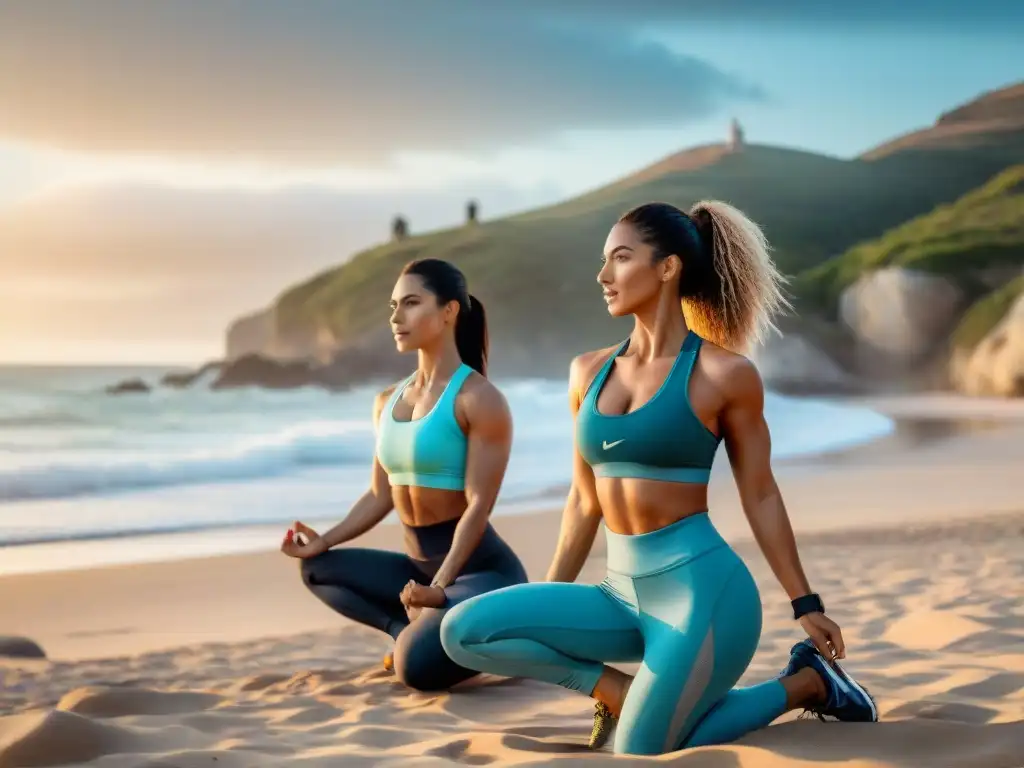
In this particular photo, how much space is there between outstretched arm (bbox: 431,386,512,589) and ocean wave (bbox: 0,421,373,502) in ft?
27.1

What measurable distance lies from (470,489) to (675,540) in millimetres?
1266

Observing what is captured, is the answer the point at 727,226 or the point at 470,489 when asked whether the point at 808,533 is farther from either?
the point at 727,226

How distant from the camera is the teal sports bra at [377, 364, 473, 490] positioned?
4.46 meters

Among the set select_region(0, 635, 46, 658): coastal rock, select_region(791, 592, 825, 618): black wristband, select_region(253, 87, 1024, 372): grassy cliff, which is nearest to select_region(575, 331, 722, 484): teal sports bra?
select_region(791, 592, 825, 618): black wristband

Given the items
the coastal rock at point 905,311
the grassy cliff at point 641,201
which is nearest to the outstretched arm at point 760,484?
the coastal rock at point 905,311

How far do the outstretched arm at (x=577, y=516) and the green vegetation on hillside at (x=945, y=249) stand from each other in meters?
42.2

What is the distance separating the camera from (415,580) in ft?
15.5

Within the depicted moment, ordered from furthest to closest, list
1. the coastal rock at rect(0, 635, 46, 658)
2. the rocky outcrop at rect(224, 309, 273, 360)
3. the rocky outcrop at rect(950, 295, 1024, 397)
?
the rocky outcrop at rect(224, 309, 273, 360) → the rocky outcrop at rect(950, 295, 1024, 397) → the coastal rock at rect(0, 635, 46, 658)

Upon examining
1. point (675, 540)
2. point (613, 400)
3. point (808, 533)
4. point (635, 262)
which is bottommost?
point (808, 533)

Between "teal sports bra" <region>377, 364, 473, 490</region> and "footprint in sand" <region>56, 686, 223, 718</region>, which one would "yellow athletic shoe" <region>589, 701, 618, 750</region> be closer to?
"teal sports bra" <region>377, 364, 473, 490</region>

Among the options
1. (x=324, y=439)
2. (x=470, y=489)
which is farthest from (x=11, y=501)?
(x=470, y=489)

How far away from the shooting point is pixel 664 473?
3.26m

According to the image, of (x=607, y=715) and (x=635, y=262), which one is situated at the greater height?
(x=635, y=262)

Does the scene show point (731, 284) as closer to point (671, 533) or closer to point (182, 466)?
point (671, 533)
